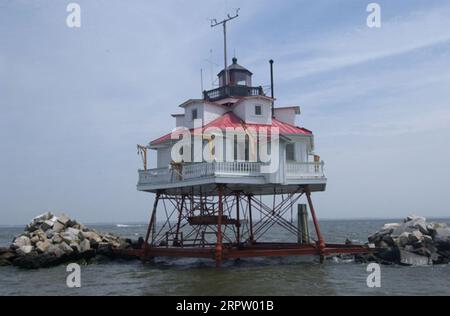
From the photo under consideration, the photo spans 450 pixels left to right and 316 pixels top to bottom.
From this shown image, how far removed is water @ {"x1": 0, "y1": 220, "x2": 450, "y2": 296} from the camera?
22.7 metres

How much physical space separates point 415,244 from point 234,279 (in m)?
15.2

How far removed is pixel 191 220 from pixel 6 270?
12476mm

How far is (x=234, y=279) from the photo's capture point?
2439 centimetres

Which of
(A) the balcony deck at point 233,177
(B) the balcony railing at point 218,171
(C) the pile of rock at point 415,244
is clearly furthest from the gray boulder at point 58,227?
(C) the pile of rock at point 415,244

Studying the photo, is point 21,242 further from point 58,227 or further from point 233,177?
point 233,177

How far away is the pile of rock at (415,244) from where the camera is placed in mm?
32406

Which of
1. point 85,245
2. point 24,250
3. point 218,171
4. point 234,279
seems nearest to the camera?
point 234,279

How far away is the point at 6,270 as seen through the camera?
3256cm

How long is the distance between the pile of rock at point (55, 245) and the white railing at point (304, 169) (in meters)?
13.5

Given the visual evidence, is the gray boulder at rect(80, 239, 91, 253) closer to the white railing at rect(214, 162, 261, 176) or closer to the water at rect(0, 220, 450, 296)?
the water at rect(0, 220, 450, 296)

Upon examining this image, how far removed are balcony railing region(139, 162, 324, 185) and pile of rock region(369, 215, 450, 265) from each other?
7746 mm

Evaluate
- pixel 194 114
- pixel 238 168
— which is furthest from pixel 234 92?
pixel 238 168

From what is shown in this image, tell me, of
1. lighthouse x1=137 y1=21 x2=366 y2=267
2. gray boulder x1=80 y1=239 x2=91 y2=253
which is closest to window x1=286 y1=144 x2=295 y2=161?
lighthouse x1=137 y1=21 x2=366 y2=267
